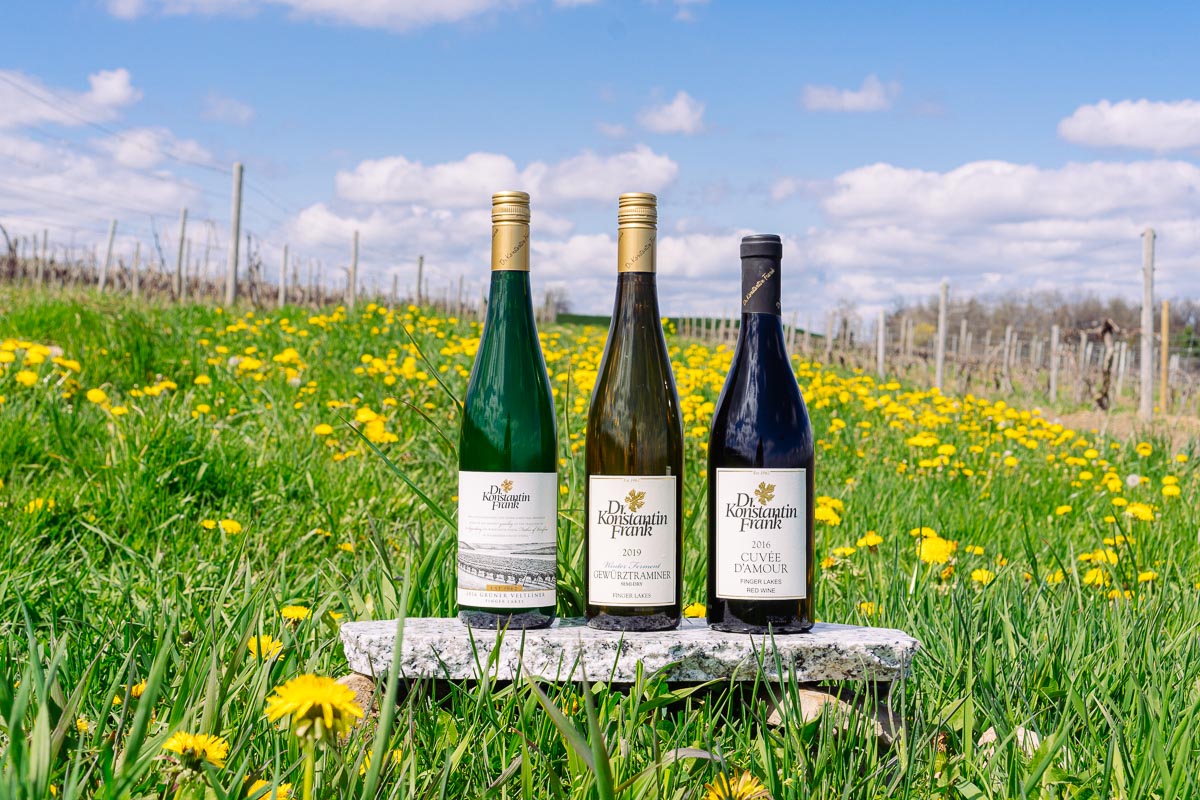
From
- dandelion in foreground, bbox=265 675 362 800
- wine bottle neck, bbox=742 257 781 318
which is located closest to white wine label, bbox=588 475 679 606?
wine bottle neck, bbox=742 257 781 318

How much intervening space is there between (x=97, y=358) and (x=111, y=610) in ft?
14.4

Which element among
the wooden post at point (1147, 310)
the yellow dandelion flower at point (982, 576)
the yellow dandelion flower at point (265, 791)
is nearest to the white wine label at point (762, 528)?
the yellow dandelion flower at point (265, 791)

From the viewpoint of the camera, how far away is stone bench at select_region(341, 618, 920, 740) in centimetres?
190

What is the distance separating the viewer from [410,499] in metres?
4.23

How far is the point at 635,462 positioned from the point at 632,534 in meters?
0.18

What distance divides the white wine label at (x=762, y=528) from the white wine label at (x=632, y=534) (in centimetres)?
10

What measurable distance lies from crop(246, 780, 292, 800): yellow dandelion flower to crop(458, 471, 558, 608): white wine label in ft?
1.70

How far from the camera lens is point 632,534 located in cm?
184

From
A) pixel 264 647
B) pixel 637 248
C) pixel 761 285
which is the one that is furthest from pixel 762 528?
pixel 264 647

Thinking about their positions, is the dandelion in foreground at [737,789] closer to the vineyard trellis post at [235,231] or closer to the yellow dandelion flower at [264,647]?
the yellow dandelion flower at [264,647]

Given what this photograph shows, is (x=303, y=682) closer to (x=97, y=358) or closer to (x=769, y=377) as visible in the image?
(x=769, y=377)

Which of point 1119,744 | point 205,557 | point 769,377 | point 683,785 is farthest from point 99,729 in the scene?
point 205,557

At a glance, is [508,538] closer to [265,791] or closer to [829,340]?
[265,791]

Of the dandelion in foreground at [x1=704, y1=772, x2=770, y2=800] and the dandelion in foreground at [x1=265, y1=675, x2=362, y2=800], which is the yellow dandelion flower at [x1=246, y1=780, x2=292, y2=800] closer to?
the dandelion in foreground at [x1=265, y1=675, x2=362, y2=800]
